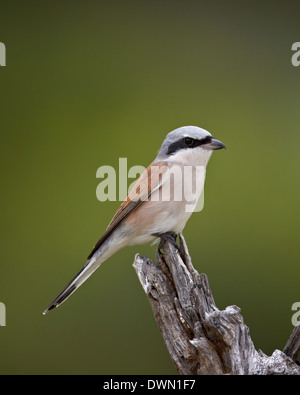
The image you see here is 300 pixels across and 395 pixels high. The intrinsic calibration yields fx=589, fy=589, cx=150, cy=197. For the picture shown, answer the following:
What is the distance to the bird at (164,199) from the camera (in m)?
2.87

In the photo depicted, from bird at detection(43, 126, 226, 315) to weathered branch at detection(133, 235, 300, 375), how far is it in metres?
0.31

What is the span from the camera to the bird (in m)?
2.87

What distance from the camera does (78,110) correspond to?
4605mm

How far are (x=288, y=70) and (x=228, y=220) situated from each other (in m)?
1.46

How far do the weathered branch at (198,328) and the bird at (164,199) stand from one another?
308mm

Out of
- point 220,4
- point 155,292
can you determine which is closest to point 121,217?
point 155,292
